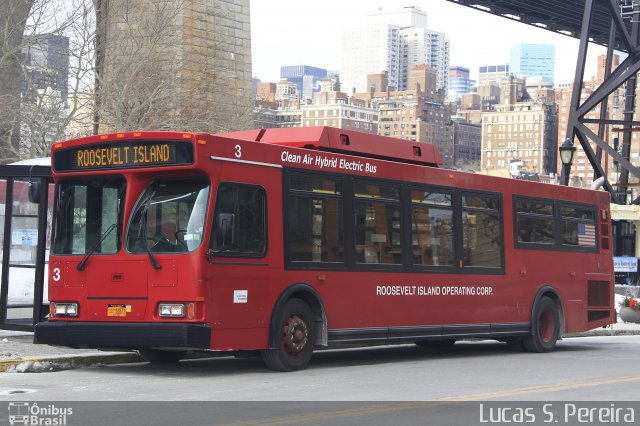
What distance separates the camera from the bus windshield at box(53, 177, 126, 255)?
13.1 metres

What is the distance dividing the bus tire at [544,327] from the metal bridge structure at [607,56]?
15.4m

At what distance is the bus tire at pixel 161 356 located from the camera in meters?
14.5

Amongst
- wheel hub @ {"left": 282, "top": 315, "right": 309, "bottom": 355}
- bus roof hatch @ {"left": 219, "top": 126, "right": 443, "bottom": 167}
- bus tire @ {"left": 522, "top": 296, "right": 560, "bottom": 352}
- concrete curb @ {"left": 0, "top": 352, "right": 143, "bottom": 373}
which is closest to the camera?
concrete curb @ {"left": 0, "top": 352, "right": 143, "bottom": 373}

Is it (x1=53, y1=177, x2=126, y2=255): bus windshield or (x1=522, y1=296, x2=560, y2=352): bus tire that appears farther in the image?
(x1=522, y1=296, x2=560, y2=352): bus tire

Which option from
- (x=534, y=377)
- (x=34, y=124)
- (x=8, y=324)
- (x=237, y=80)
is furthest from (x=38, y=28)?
(x=534, y=377)

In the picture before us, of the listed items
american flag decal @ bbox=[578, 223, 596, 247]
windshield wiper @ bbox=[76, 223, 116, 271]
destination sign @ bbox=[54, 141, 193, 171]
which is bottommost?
windshield wiper @ bbox=[76, 223, 116, 271]

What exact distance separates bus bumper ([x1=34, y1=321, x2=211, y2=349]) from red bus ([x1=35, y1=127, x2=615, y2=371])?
0.02m

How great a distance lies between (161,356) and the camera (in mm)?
14719

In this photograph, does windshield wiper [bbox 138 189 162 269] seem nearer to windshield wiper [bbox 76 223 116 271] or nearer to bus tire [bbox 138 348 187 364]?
windshield wiper [bbox 76 223 116 271]

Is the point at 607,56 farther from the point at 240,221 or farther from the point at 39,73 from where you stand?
the point at 240,221

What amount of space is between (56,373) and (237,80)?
3562 cm

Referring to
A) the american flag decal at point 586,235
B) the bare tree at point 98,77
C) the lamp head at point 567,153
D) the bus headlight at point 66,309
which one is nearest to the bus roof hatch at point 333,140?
the bus headlight at point 66,309

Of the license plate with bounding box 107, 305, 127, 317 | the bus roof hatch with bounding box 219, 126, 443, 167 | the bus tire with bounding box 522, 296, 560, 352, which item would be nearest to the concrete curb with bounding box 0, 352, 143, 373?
the license plate with bounding box 107, 305, 127, 317

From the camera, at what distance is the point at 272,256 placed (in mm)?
13516
